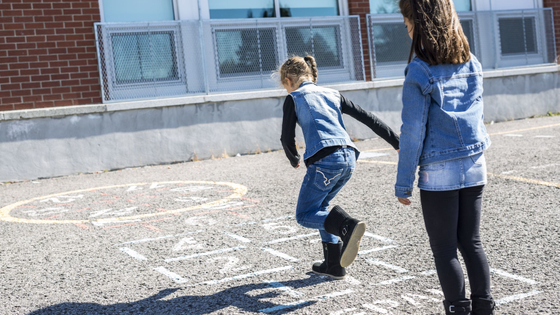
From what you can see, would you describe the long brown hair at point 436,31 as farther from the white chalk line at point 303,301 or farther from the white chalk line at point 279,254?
the white chalk line at point 279,254

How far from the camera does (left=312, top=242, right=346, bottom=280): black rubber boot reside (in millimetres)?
3984

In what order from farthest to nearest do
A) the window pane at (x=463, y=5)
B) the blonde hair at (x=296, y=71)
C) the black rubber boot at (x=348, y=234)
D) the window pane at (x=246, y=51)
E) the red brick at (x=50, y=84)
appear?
the window pane at (x=463, y=5), the window pane at (x=246, y=51), the red brick at (x=50, y=84), the blonde hair at (x=296, y=71), the black rubber boot at (x=348, y=234)

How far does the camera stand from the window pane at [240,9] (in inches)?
454

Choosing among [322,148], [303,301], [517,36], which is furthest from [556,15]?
[303,301]

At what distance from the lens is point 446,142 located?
9.34 feet

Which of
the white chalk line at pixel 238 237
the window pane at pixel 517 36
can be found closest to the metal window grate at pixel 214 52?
the window pane at pixel 517 36

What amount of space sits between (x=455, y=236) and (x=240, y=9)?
954 cm

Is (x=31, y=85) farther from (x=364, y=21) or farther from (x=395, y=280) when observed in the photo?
(x=395, y=280)

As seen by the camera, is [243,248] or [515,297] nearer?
[515,297]

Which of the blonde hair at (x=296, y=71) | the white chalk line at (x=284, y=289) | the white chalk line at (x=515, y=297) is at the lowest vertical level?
the white chalk line at (x=515, y=297)

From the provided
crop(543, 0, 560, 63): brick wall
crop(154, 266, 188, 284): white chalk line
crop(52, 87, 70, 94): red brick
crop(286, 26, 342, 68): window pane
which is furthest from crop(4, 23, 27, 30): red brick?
crop(543, 0, 560, 63): brick wall

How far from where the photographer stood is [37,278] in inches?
172

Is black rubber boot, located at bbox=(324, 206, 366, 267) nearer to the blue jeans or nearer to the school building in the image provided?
the blue jeans

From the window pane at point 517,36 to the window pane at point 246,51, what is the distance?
5.89m
